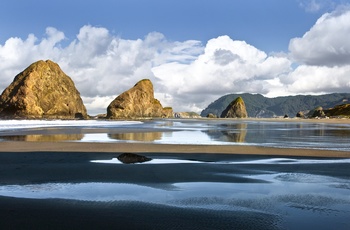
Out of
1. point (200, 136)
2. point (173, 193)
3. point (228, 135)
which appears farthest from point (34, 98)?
point (173, 193)

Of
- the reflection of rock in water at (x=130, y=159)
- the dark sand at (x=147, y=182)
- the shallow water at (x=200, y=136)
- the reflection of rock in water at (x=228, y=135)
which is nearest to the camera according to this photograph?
the dark sand at (x=147, y=182)

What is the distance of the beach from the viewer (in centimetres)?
700

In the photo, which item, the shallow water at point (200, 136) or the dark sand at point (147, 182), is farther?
the shallow water at point (200, 136)

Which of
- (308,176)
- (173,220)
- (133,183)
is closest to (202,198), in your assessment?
(173,220)

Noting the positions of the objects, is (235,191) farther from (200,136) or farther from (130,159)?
(200,136)

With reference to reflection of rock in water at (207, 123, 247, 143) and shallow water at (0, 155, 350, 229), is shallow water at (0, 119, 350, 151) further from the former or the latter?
shallow water at (0, 155, 350, 229)

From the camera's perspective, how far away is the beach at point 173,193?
7.00 meters

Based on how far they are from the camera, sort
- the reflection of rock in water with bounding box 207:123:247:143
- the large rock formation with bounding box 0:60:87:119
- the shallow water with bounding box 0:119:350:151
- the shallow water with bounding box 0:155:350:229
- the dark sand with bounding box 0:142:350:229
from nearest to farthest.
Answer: the dark sand with bounding box 0:142:350:229 → the shallow water with bounding box 0:155:350:229 → the shallow water with bounding box 0:119:350:151 → the reflection of rock in water with bounding box 207:123:247:143 → the large rock formation with bounding box 0:60:87:119

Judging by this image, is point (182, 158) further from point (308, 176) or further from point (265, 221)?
point (265, 221)

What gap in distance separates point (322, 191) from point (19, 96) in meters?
184

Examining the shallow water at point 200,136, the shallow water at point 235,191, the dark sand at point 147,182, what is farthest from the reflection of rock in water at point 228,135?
the shallow water at point 235,191

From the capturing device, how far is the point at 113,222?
6.88 metres

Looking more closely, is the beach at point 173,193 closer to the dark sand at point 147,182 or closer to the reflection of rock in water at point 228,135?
the dark sand at point 147,182

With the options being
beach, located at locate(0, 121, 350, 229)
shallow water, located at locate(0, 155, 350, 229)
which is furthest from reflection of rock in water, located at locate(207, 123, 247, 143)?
shallow water, located at locate(0, 155, 350, 229)
